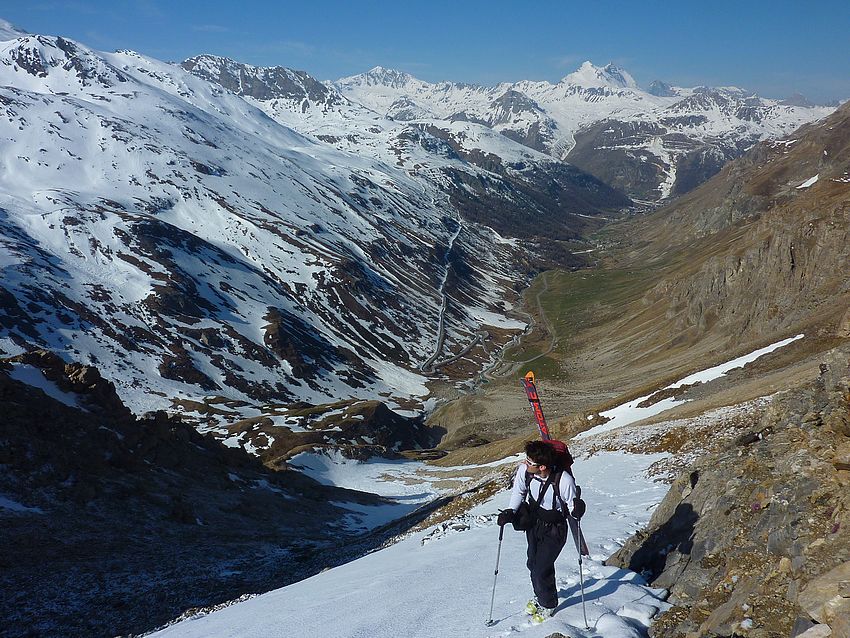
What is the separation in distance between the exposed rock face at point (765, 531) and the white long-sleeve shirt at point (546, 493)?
2.24 m

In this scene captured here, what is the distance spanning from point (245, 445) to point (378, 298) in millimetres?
114538

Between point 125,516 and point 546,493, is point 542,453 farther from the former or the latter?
point 125,516

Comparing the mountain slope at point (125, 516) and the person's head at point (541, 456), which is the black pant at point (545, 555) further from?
the mountain slope at point (125, 516)

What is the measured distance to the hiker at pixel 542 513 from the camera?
9625mm

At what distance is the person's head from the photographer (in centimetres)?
983

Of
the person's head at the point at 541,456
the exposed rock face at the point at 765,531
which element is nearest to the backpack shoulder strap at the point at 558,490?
the person's head at the point at 541,456

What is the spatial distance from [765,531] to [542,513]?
3533mm

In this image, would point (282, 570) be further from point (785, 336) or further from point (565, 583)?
point (785, 336)

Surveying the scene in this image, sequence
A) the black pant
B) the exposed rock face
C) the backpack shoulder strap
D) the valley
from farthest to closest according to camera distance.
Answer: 1. the valley
2. the backpack shoulder strap
3. the black pant
4. the exposed rock face

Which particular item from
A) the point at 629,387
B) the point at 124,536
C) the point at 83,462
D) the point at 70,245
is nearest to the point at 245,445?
the point at 83,462

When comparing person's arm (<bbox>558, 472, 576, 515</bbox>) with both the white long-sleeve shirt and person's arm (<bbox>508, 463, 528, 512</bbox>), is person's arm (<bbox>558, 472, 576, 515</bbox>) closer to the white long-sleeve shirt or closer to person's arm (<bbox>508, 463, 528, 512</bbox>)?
the white long-sleeve shirt

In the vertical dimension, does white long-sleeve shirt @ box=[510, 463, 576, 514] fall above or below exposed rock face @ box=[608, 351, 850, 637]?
above

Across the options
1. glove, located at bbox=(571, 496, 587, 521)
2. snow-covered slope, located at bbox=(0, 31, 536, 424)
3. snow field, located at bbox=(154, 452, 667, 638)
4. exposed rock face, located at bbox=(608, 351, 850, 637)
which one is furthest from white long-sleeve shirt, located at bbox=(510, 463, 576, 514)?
snow-covered slope, located at bbox=(0, 31, 536, 424)

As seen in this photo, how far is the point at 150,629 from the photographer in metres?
17.3
